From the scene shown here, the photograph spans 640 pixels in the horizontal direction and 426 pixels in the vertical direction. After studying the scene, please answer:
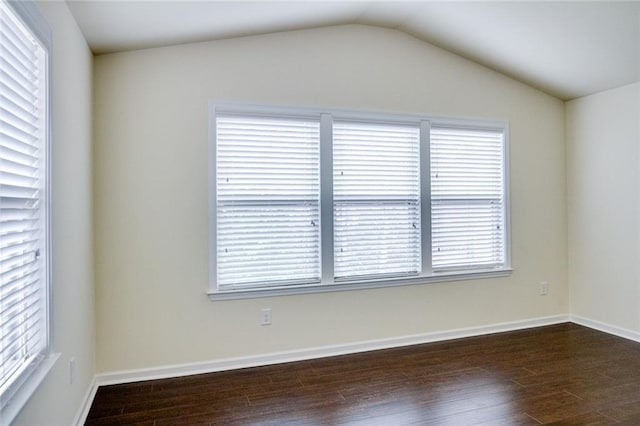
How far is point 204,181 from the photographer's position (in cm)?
312

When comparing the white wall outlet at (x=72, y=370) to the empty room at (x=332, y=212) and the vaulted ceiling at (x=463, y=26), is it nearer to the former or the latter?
the empty room at (x=332, y=212)

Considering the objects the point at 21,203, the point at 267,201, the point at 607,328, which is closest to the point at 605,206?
the point at 607,328

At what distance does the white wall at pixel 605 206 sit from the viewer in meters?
3.76

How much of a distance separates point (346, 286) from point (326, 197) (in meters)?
0.79

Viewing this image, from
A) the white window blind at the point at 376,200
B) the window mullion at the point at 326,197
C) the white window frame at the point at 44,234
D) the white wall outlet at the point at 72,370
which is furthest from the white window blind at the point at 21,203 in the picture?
the white window blind at the point at 376,200

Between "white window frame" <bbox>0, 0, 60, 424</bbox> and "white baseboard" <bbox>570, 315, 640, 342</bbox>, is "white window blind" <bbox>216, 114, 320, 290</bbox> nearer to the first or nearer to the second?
"white window frame" <bbox>0, 0, 60, 424</bbox>

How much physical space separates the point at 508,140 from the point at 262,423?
137 inches

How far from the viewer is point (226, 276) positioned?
10.4ft

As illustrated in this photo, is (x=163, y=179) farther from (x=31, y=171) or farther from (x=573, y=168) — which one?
(x=573, y=168)

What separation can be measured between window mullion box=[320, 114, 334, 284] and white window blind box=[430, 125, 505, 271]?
1.05 metres

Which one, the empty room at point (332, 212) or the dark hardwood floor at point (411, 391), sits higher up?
the empty room at point (332, 212)

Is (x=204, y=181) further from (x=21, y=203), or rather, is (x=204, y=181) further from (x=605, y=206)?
(x=605, y=206)

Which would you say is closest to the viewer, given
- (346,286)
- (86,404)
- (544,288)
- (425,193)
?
(86,404)

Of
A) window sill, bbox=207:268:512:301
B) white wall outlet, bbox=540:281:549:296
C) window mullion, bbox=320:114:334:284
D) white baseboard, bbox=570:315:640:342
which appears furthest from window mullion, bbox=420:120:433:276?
white baseboard, bbox=570:315:640:342
